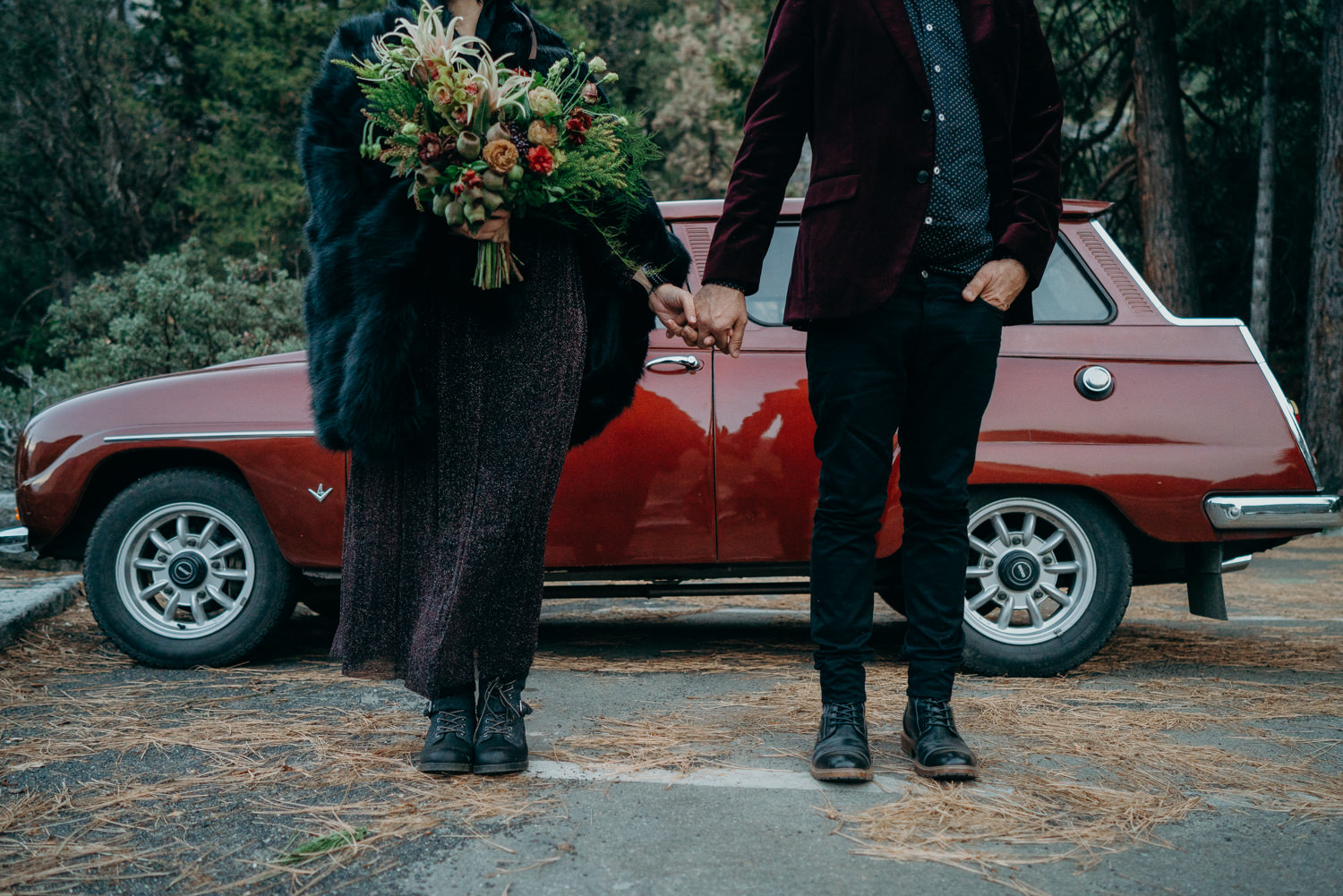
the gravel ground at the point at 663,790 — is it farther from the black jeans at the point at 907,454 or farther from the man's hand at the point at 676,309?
the man's hand at the point at 676,309

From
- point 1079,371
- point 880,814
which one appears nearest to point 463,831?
point 880,814

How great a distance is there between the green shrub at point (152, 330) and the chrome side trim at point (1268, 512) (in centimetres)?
697

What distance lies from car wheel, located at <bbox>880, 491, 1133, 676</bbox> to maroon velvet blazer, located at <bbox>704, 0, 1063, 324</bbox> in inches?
51.4

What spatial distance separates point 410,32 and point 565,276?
0.63 metres

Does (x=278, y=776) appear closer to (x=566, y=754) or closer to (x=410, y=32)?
(x=566, y=754)

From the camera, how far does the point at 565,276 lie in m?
2.55

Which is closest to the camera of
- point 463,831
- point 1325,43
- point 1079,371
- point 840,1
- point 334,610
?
point 463,831

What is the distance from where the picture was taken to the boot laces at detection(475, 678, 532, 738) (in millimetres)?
2492

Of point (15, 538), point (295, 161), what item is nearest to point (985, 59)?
point (15, 538)

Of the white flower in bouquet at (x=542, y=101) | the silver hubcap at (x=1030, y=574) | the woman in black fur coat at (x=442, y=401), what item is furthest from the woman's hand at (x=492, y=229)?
the silver hubcap at (x=1030, y=574)

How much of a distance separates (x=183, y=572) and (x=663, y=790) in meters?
2.31

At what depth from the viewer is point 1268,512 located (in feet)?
11.9

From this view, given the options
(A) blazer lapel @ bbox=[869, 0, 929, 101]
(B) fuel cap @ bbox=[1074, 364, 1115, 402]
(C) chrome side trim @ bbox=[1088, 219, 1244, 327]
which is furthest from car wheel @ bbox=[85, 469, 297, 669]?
(C) chrome side trim @ bbox=[1088, 219, 1244, 327]

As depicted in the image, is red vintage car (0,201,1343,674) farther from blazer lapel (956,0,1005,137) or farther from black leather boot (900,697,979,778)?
blazer lapel (956,0,1005,137)
